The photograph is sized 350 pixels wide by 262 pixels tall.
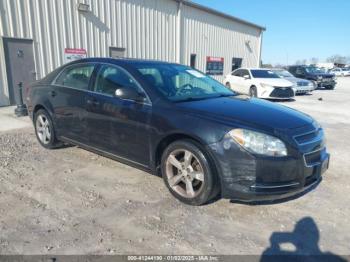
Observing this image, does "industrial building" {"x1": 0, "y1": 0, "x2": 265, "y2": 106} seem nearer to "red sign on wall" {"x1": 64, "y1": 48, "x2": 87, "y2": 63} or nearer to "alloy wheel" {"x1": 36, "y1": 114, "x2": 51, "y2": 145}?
"red sign on wall" {"x1": 64, "y1": 48, "x2": 87, "y2": 63}

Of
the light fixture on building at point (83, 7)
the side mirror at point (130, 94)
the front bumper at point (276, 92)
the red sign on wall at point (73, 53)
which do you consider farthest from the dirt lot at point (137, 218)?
the front bumper at point (276, 92)

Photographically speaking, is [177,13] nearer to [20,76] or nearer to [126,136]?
[20,76]

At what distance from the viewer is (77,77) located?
476 cm

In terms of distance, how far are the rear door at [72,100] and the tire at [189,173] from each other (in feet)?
5.27

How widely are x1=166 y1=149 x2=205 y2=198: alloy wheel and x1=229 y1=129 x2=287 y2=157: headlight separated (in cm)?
54

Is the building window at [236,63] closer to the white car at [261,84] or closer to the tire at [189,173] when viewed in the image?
the white car at [261,84]

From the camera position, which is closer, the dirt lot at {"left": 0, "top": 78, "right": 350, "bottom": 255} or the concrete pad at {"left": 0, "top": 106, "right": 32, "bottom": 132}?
the dirt lot at {"left": 0, "top": 78, "right": 350, "bottom": 255}

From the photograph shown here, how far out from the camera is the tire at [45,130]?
5260mm

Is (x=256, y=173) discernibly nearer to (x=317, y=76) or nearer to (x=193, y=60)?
(x=193, y=60)

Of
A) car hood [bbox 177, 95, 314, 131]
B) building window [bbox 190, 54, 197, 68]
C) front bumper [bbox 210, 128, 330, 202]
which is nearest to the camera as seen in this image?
front bumper [bbox 210, 128, 330, 202]

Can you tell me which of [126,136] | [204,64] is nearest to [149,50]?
[204,64]

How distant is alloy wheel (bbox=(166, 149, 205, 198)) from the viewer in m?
3.37

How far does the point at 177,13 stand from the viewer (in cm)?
1535

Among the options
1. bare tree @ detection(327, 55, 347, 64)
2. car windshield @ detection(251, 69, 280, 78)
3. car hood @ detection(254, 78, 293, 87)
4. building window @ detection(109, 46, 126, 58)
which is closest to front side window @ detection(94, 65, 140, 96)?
building window @ detection(109, 46, 126, 58)
